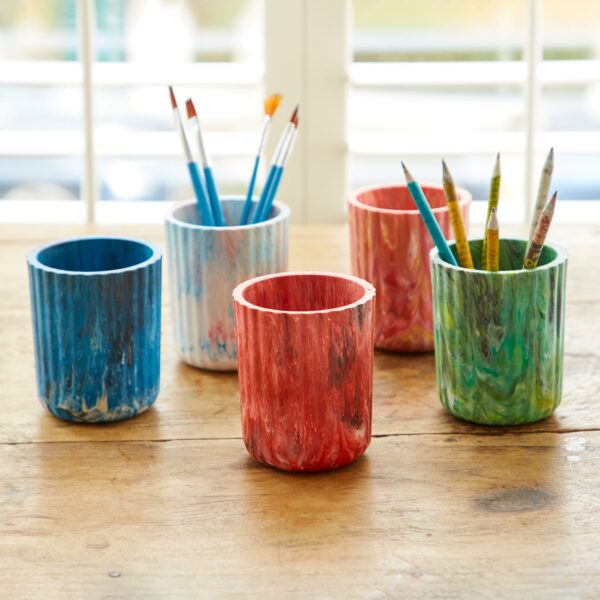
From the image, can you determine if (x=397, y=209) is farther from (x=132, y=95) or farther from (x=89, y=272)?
(x=132, y=95)

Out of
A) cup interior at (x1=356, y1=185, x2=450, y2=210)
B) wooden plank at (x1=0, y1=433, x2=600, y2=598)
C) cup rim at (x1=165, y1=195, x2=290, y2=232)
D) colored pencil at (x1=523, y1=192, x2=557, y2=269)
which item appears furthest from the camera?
cup interior at (x1=356, y1=185, x2=450, y2=210)

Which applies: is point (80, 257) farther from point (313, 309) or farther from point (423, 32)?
point (423, 32)

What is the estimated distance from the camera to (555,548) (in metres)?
0.65

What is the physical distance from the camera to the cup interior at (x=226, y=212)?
2.99 ft

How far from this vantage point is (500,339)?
0.76m

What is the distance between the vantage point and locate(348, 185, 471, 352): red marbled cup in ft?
2.92

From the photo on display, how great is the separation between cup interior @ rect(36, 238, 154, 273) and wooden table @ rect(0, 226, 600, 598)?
98 mm

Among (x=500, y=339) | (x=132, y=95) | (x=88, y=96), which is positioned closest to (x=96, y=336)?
(x=500, y=339)

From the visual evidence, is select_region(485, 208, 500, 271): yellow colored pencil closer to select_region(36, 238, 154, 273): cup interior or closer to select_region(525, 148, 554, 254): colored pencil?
select_region(525, 148, 554, 254): colored pencil

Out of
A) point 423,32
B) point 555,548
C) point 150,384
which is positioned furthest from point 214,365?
point 423,32

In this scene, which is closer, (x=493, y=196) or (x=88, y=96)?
(x=493, y=196)

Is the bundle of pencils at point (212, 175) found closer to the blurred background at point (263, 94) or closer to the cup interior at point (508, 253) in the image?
the cup interior at point (508, 253)

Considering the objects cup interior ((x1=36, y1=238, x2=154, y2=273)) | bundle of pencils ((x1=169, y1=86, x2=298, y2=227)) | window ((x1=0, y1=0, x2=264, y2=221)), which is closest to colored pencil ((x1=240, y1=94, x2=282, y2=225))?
bundle of pencils ((x1=169, y1=86, x2=298, y2=227))

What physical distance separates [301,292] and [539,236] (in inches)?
6.1
